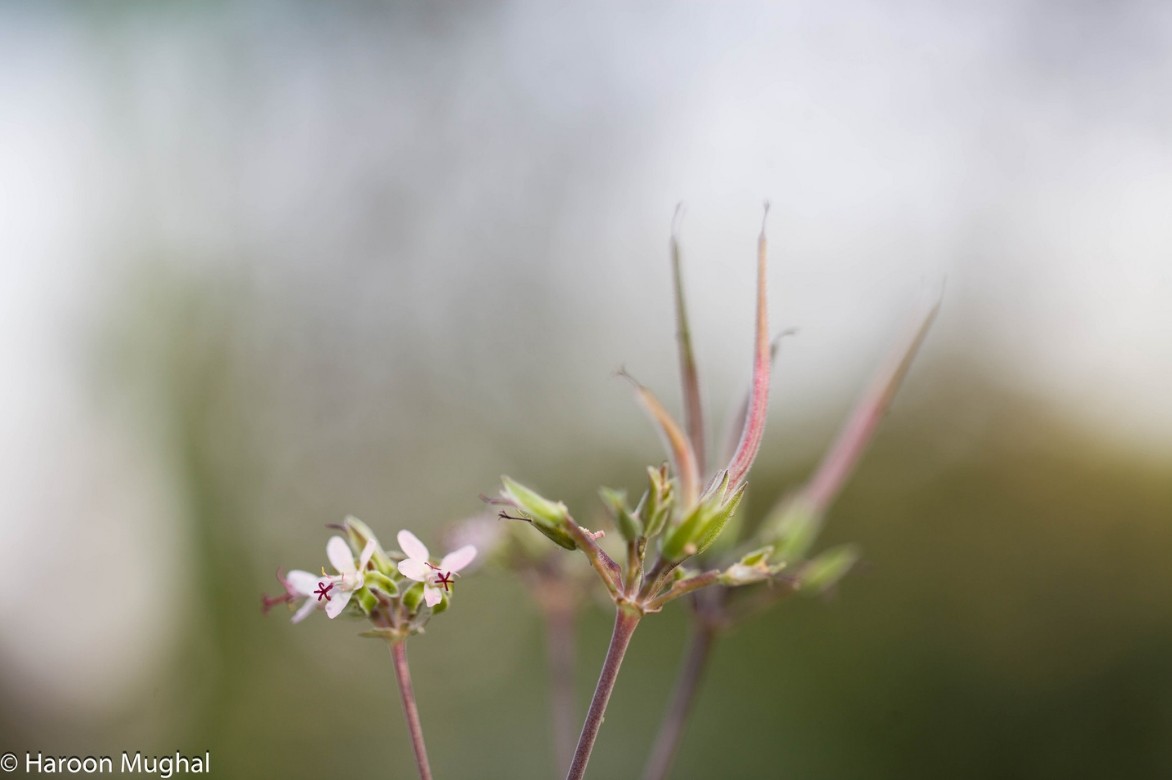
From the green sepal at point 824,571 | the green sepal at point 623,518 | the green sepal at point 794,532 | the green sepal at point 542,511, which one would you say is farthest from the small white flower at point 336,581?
the green sepal at point 824,571

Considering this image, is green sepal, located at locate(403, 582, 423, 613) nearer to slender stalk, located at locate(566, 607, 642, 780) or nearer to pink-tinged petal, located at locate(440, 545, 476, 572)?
pink-tinged petal, located at locate(440, 545, 476, 572)

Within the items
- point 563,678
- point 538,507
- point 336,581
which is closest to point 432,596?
point 336,581

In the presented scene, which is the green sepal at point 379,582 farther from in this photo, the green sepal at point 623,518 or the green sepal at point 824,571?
the green sepal at point 824,571

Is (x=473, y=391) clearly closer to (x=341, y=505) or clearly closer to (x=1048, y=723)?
(x=341, y=505)

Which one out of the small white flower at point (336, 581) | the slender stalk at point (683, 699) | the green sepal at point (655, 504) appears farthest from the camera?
the slender stalk at point (683, 699)

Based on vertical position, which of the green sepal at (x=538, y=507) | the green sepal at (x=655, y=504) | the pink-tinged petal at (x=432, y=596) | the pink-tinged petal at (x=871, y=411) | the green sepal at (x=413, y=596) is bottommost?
the green sepal at (x=655, y=504)

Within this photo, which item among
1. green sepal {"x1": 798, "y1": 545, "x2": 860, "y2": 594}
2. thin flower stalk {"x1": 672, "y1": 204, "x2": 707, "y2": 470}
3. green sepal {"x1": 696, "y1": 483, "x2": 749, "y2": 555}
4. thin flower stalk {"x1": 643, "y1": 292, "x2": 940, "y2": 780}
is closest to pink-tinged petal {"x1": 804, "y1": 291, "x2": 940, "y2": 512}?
thin flower stalk {"x1": 643, "y1": 292, "x2": 940, "y2": 780}
